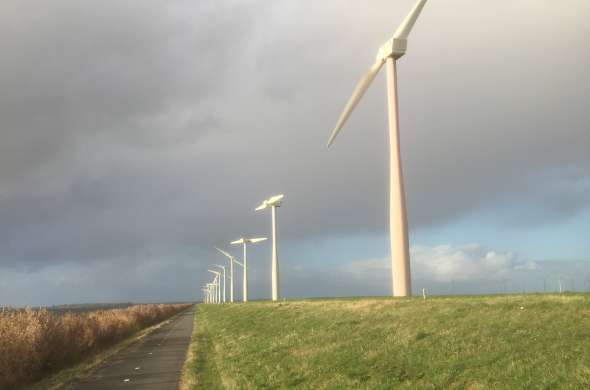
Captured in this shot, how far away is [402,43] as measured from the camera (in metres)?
40.7

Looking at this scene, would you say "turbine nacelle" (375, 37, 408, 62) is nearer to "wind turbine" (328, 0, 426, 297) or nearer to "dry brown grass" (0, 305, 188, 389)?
"wind turbine" (328, 0, 426, 297)

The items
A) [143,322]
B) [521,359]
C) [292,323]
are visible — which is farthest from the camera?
[143,322]

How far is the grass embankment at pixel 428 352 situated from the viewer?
1510 centimetres

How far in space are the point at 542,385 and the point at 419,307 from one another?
53.8 ft

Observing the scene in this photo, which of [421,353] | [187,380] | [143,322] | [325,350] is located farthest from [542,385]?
[143,322]

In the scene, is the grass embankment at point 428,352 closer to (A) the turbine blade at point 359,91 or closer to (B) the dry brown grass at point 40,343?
(B) the dry brown grass at point 40,343

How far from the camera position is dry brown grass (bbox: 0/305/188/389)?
22.4 meters

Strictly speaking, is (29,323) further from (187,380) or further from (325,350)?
(325,350)

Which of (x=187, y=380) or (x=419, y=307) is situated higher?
(x=419, y=307)

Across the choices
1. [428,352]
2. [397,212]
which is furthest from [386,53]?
[428,352]

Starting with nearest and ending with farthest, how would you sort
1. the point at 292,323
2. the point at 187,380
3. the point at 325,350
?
the point at 187,380, the point at 325,350, the point at 292,323

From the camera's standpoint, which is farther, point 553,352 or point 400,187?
point 400,187

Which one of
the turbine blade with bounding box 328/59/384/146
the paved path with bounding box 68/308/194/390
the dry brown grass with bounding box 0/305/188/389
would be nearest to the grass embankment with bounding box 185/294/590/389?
the paved path with bounding box 68/308/194/390

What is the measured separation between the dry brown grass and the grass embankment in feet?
22.3
